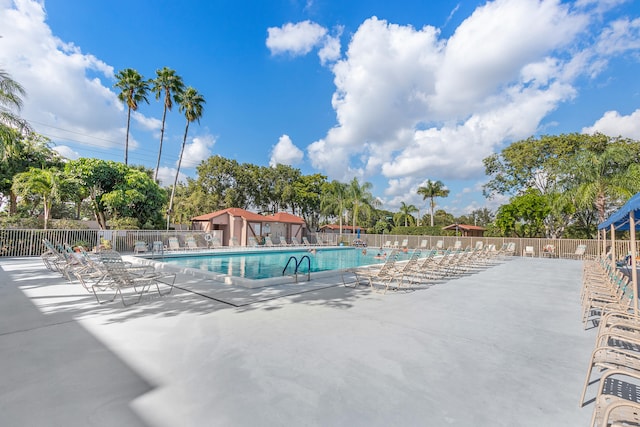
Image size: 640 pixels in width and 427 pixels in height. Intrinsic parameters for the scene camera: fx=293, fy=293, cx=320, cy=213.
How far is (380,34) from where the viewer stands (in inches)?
456

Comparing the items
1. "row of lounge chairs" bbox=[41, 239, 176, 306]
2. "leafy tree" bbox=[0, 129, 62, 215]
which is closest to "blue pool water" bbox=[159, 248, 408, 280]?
"row of lounge chairs" bbox=[41, 239, 176, 306]

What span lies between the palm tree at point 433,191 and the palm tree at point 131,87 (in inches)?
1419

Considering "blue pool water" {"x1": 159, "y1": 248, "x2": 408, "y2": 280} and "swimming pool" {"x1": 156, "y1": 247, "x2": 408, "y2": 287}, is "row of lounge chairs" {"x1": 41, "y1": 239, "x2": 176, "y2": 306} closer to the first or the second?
"swimming pool" {"x1": 156, "y1": 247, "x2": 408, "y2": 287}

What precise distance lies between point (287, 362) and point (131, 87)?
97.5ft

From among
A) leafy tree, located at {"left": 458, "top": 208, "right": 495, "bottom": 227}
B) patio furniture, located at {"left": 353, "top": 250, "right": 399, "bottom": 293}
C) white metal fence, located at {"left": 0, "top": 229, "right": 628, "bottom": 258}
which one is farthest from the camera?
leafy tree, located at {"left": 458, "top": 208, "right": 495, "bottom": 227}

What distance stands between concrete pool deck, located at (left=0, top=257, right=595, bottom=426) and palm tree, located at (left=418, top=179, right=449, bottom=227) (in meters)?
38.5

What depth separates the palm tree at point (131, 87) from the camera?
24.9 m

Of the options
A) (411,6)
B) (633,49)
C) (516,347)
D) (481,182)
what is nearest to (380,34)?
(411,6)

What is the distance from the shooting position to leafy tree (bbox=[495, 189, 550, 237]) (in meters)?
23.8

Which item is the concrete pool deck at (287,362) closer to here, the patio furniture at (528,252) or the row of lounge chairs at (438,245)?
the row of lounge chairs at (438,245)

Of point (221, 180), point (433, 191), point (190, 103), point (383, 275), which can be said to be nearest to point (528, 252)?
point (383, 275)

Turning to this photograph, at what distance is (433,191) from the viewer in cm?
4244

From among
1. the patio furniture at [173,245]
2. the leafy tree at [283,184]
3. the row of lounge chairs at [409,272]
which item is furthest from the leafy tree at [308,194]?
the row of lounge chairs at [409,272]

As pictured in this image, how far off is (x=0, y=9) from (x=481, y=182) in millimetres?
37195
